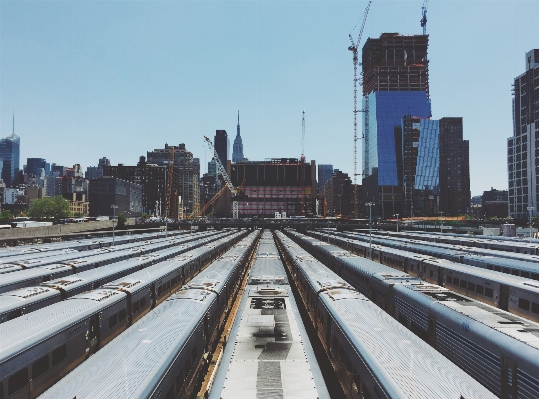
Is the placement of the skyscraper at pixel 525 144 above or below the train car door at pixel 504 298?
above

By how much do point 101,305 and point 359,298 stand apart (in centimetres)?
1267

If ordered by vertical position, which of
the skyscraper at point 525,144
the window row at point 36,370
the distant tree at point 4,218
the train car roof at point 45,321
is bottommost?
the window row at point 36,370

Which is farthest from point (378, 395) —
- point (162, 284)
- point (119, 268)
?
point (119, 268)

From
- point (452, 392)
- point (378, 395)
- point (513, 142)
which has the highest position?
point (513, 142)

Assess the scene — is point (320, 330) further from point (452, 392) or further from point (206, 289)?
point (452, 392)

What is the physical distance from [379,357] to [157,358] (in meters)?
7.00

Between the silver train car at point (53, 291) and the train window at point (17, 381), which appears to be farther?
the silver train car at point (53, 291)

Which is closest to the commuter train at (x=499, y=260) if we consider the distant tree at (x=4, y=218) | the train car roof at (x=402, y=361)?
the train car roof at (x=402, y=361)

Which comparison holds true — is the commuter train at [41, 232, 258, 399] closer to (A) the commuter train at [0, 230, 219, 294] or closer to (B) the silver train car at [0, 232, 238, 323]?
(B) the silver train car at [0, 232, 238, 323]

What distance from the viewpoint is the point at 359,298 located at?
723 inches

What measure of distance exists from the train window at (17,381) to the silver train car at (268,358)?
6.59 m

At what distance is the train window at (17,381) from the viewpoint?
11266 mm

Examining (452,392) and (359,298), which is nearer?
(452,392)

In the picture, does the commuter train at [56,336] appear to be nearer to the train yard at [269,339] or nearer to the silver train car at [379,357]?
the train yard at [269,339]
